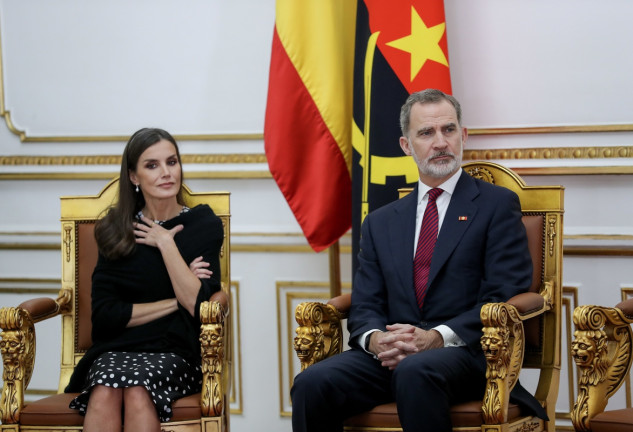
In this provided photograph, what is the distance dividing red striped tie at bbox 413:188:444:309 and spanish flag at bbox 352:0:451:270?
566 mm

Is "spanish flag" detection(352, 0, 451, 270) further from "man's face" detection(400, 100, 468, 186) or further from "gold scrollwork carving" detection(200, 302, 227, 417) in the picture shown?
"gold scrollwork carving" detection(200, 302, 227, 417)

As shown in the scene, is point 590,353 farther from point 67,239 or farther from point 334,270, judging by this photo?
point 67,239

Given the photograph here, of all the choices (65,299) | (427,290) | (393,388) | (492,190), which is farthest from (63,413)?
(492,190)

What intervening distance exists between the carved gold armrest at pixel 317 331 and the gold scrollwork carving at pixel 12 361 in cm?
97

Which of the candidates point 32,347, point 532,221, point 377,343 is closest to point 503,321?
point 377,343

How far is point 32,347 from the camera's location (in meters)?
3.27

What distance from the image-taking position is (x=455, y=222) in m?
3.16

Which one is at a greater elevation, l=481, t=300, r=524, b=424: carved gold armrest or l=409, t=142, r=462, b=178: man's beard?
l=409, t=142, r=462, b=178: man's beard

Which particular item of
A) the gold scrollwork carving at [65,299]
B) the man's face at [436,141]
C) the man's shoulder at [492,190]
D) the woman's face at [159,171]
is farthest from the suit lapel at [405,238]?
the gold scrollwork carving at [65,299]

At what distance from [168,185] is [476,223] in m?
1.20

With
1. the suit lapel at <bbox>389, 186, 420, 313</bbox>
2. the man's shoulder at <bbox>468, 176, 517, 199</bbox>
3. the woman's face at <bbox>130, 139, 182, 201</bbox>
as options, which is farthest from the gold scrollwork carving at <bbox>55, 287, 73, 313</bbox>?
the man's shoulder at <bbox>468, 176, 517, 199</bbox>

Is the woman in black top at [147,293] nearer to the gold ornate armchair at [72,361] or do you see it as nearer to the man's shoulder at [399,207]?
the gold ornate armchair at [72,361]

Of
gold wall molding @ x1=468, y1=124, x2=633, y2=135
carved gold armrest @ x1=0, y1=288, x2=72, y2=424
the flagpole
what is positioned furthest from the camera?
the flagpole

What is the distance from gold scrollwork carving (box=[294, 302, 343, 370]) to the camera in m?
3.07
